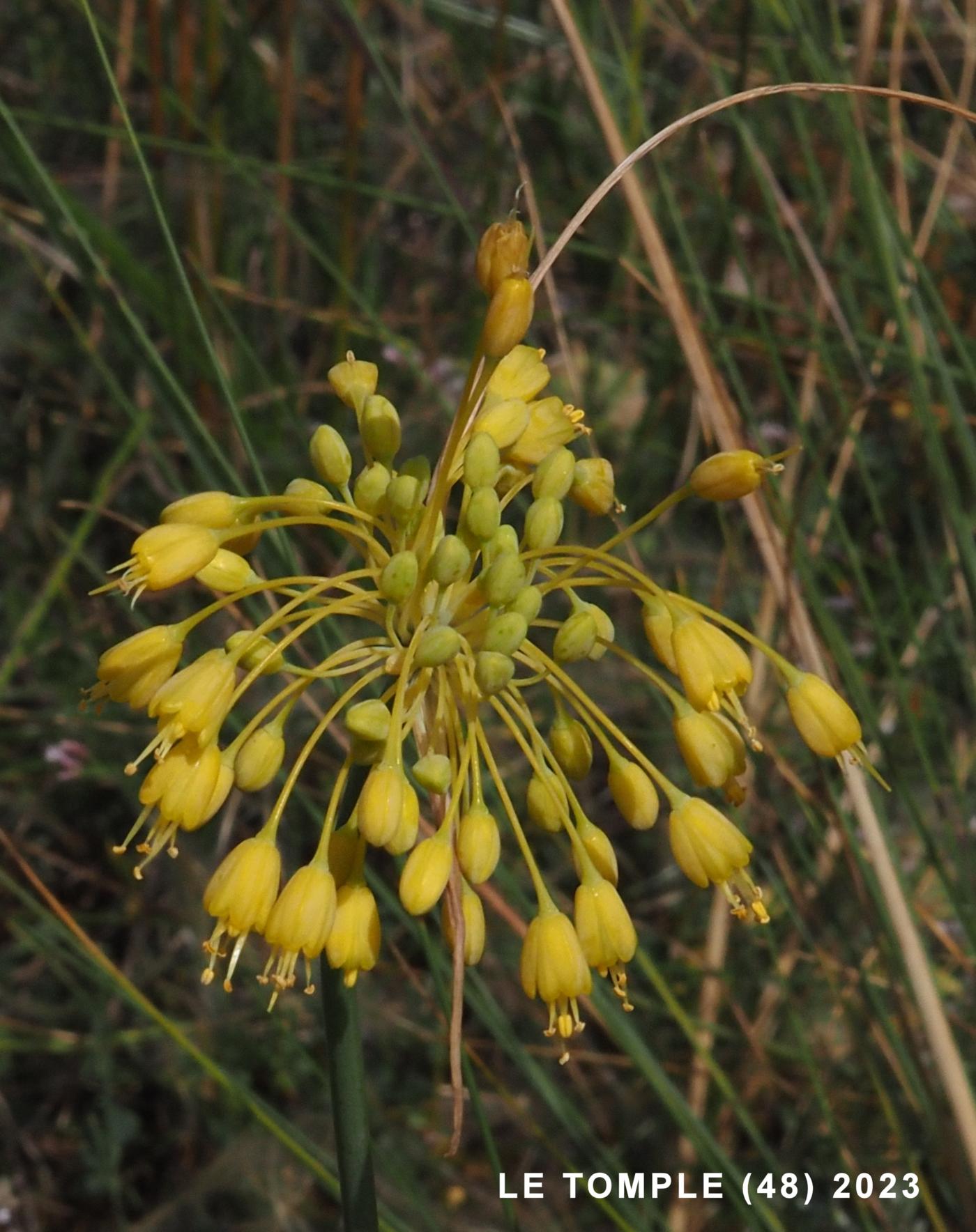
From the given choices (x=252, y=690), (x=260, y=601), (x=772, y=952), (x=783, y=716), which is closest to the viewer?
(x=260, y=601)

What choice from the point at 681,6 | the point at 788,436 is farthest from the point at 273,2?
the point at 788,436

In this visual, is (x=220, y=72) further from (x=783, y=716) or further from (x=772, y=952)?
(x=772, y=952)

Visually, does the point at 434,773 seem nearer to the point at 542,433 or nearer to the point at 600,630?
the point at 600,630

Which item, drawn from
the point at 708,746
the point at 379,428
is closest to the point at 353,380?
the point at 379,428

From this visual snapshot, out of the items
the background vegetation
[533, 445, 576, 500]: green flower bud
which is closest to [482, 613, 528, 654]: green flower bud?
[533, 445, 576, 500]: green flower bud

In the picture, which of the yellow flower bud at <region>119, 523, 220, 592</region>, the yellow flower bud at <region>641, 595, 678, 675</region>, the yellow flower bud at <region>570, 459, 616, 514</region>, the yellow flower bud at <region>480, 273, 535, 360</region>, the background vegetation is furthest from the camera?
the background vegetation

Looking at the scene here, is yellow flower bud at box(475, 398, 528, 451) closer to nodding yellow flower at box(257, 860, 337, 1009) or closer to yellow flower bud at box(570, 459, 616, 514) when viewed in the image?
yellow flower bud at box(570, 459, 616, 514)

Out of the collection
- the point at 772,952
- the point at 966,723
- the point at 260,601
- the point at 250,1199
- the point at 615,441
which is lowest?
the point at 250,1199
